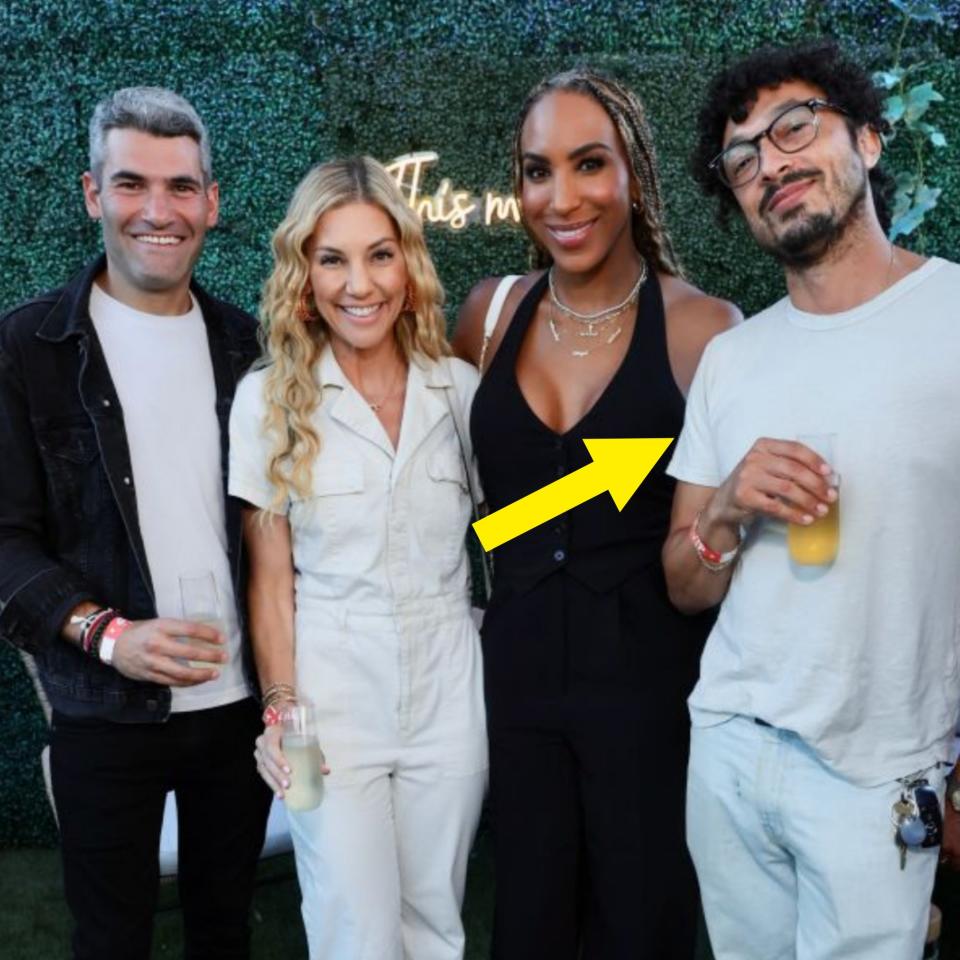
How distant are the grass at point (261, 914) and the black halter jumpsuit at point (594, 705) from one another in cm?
129

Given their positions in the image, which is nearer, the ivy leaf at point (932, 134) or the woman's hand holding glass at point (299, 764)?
the woman's hand holding glass at point (299, 764)

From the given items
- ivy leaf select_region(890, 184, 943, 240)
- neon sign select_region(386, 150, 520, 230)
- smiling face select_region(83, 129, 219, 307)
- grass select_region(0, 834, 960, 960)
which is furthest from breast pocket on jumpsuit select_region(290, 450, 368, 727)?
ivy leaf select_region(890, 184, 943, 240)

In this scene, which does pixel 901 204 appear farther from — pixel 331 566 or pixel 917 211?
pixel 331 566

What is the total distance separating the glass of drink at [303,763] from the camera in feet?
7.19

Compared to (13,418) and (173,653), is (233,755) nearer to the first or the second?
(173,653)

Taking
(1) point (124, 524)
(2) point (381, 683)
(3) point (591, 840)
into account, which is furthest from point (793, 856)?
(1) point (124, 524)

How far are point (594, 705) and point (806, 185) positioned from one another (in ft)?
3.11

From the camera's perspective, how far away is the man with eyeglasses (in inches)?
73.4

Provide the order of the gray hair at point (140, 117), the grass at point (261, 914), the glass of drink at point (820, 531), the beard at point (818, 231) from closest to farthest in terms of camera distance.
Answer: the glass of drink at point (820, 531) → the beard at point (818, 231) → the gray hair at point (140, 117) → the grass at point (261, 914)

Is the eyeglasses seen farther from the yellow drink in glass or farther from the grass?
the grass

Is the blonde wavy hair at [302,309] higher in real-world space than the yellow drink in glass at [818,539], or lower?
higher

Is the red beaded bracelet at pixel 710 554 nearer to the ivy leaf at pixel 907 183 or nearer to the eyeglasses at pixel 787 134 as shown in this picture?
the eyeglasses at pixel 787 134

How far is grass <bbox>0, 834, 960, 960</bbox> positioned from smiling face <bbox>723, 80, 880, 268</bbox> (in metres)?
2.23

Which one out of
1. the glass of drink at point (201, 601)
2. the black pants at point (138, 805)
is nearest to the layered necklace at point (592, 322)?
the glass of drink at point (201, 601)
